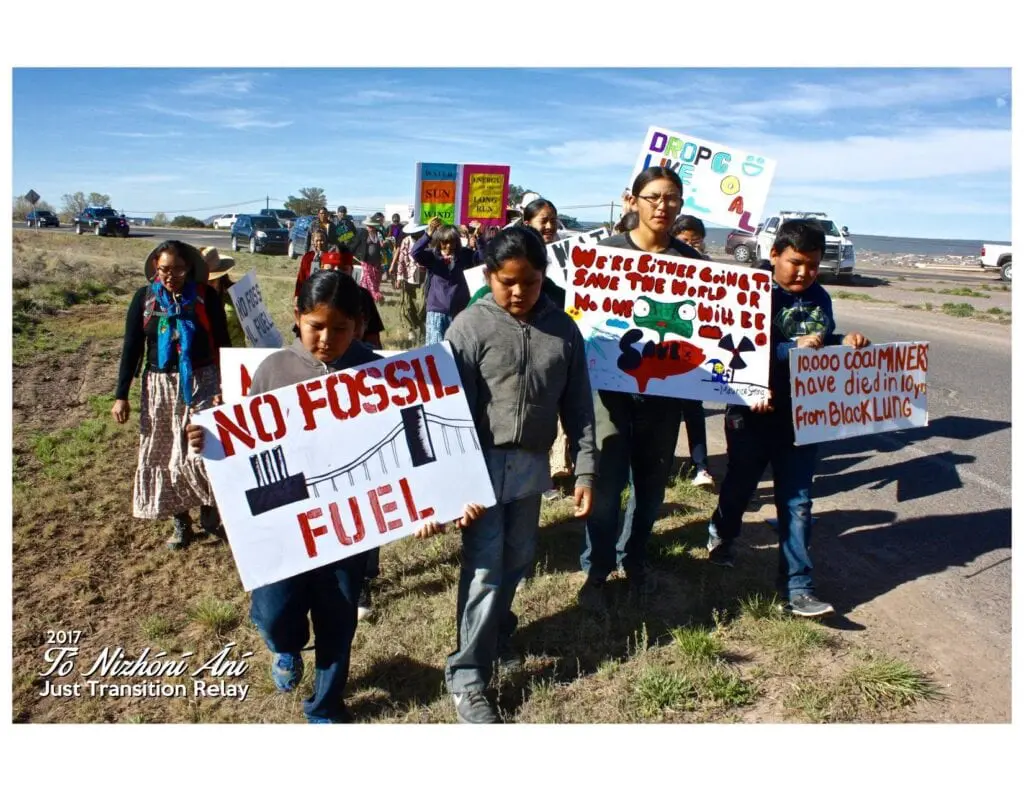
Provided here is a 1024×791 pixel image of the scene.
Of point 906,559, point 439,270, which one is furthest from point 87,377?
point 906,559

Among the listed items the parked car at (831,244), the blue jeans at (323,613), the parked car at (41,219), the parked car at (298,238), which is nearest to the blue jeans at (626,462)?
the blue jeans at (323,613)

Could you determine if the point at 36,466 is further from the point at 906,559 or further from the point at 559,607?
the point at 906,559

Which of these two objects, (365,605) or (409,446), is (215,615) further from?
(409,446)

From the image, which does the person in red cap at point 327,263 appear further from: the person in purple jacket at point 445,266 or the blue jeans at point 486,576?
the blue jeans at point 486,576

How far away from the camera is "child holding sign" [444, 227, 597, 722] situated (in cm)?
318

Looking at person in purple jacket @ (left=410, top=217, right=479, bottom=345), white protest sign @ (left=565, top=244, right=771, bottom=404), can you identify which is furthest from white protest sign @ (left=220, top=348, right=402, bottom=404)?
person in purple jacket @ (left=410, top=217, right=479, bottom=345)

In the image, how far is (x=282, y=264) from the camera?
91.8 feet

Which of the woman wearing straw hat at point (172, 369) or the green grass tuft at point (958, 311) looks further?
the green grass tuft at point (958, 311)

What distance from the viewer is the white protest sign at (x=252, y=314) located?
5129 mm

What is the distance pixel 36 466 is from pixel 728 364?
17.7ft

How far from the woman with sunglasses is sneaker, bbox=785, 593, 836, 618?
742 mm

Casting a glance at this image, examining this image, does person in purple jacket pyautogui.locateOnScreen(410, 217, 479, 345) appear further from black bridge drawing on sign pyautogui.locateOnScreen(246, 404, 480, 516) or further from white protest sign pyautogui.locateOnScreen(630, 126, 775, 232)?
black bridge drawing on sign pyautogui.locateOnScreen(246, 404, 480, 516)

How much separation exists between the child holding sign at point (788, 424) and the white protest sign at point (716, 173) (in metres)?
2.59

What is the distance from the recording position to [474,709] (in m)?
3.29
